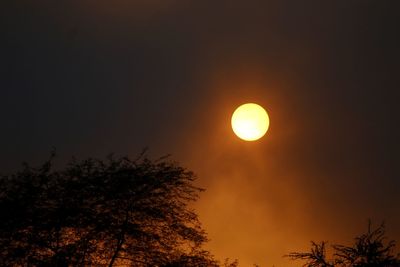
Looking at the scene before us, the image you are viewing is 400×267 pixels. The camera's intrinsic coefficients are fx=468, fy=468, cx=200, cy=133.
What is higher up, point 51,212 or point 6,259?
point 51,212

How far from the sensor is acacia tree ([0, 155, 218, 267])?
928 inches

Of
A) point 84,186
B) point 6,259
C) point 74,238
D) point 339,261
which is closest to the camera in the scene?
point 339,261

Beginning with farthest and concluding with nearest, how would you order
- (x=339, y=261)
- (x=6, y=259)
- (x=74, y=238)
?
(x=74, y=238) → (x=6, y=259) → (x=339, y=261)

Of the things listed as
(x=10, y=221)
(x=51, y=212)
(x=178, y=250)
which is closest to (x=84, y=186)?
(x=51, y=212)

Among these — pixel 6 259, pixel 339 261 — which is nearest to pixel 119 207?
pixel 6 259

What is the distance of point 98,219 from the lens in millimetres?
24672

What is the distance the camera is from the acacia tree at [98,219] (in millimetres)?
23578

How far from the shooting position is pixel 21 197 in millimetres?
25750

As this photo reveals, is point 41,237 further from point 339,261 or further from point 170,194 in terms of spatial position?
point 339,261

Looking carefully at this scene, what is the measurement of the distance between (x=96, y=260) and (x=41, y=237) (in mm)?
3014

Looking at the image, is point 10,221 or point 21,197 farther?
point 21,197

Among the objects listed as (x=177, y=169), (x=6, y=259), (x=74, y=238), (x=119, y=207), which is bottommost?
(x=6, y=259)

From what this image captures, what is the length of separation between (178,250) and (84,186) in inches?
248

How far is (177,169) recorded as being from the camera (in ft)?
90.2
